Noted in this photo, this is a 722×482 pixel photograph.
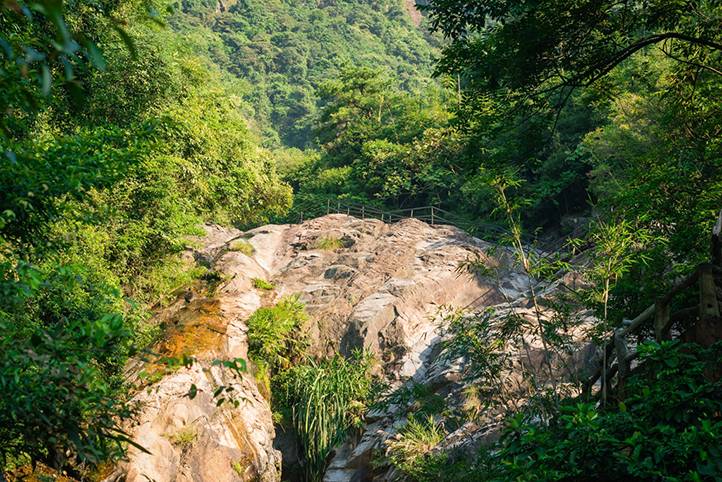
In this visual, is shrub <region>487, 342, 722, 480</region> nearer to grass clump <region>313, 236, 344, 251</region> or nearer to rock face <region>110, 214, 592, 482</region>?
rock face <region>110, 214, 592, 482</region>

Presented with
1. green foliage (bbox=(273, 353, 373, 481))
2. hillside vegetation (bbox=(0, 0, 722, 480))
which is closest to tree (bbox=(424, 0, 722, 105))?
hillside vegetation (bbox=(0, 0, 722, 480))

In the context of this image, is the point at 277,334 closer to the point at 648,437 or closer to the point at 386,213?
the point at 386,213

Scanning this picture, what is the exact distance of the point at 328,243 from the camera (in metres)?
20.6

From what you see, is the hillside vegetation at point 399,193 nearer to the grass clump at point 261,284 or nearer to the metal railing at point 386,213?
the grass clump at point 261,284

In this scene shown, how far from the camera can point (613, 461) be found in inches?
114

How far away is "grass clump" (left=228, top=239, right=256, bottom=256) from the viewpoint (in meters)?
19.6

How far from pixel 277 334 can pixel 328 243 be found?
18.1ft

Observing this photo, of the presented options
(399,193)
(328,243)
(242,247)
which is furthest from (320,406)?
(399,193)

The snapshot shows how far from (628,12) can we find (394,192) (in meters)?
21.7

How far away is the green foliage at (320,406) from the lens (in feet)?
45.3

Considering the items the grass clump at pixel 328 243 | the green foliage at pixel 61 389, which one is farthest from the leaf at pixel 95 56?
the grass clump at pixel 328 243

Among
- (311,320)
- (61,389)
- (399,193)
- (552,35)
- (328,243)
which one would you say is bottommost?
(61,389)

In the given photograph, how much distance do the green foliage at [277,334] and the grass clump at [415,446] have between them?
16.8ft

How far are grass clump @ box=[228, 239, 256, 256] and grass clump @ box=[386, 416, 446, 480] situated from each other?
9.91 metres
